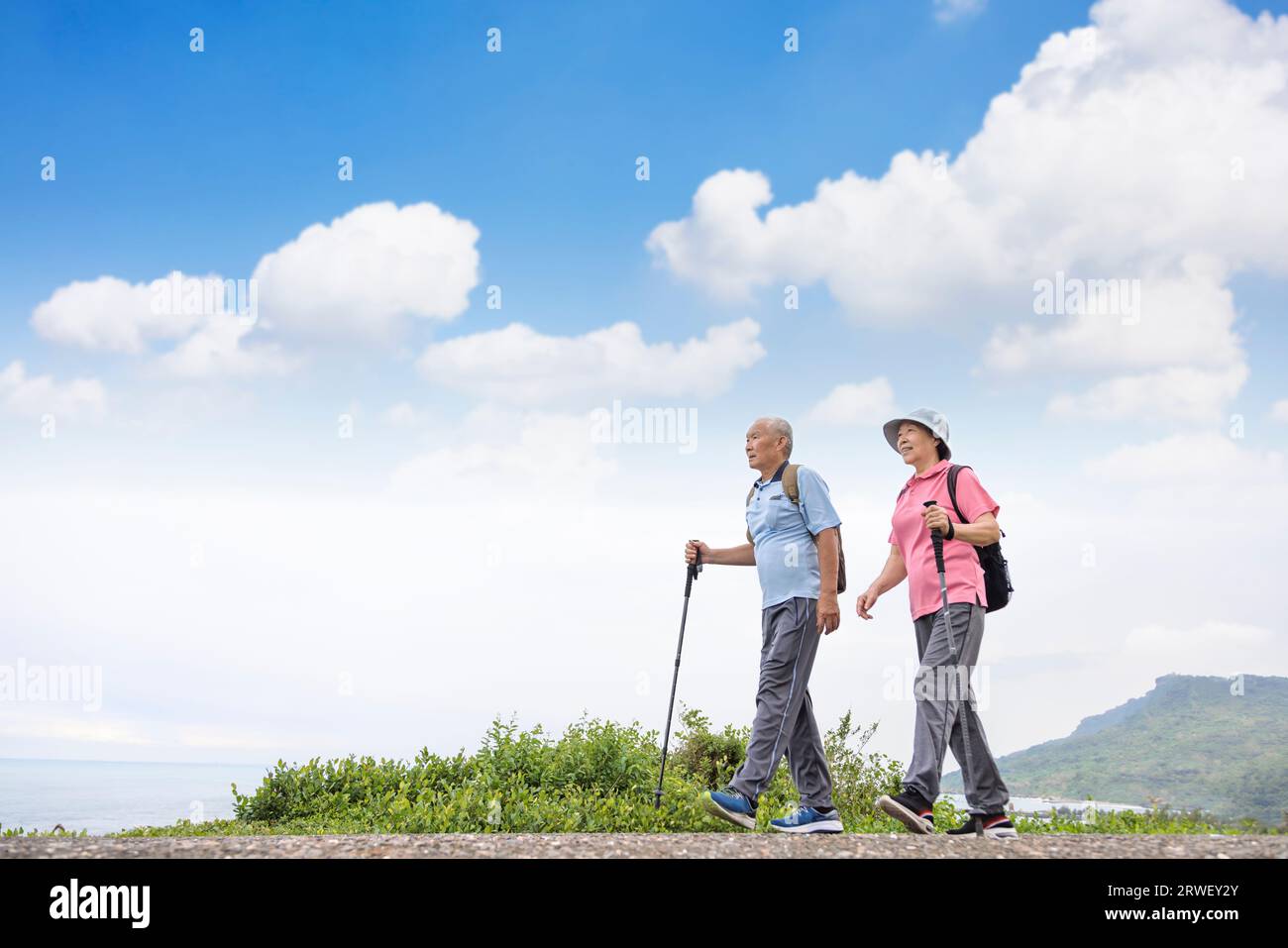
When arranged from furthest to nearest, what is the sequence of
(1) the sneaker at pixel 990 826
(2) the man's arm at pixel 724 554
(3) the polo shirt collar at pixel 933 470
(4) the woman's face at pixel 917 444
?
(2) the man's arm at pixel 724 554
(4) the woman's face at pixel 917 444
(3) the polo shirt collar at pixel 933 470
(1) the sneaker at pixel 990 826

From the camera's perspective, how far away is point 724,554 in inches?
278

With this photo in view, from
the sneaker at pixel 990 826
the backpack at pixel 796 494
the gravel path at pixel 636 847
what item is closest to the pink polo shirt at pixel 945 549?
the backpack at pixel 796 494

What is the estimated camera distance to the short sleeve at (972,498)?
6.02 metres

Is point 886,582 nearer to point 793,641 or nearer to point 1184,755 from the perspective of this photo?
point 793,641

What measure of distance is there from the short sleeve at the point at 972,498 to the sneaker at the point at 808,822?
209 centimetres

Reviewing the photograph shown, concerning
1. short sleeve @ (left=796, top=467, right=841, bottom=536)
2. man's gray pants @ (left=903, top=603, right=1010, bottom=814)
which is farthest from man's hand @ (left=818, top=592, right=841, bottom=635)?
man's gray pants @ (left=903, top=603, right=1010, bottom=814)

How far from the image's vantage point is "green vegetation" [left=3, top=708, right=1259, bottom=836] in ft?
25.4

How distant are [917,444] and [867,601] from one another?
1.13 m

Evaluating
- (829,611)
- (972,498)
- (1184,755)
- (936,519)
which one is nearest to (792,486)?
(829,611)

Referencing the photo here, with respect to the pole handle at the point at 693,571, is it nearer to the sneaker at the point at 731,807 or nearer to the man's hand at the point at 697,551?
the man's hand at the point at 697,551

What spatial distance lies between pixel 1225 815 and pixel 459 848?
6.34 metres
